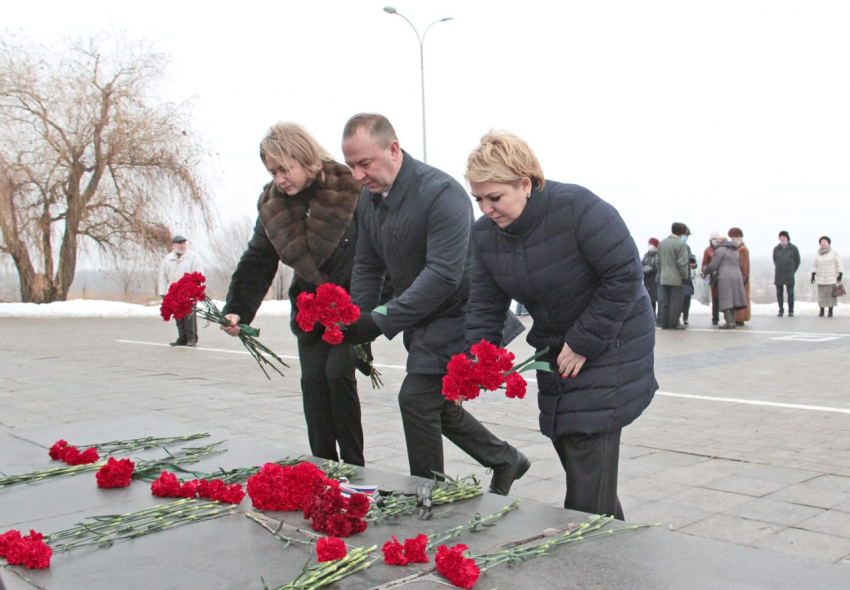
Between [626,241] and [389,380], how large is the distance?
21.2 ft

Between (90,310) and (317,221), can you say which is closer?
(317,221)

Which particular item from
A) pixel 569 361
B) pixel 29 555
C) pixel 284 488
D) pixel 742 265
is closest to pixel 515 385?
pixel 569 361

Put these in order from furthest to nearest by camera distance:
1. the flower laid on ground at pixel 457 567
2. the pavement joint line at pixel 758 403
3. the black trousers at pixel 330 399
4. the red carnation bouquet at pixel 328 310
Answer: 1. the pavement joint line at pixel 758 403
2. the black trousers at pixel 330 399
3. the red carnation bouquet at pixel 328 310
4. the flower laid on ground at pixel 457 567

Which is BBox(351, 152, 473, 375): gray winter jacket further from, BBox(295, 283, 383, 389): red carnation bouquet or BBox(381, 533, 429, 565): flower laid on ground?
BBox(381, 533, 429, 565): flower laid on ground

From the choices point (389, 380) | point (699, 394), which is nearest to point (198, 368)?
point (389, 380)

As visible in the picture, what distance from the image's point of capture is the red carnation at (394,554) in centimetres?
227

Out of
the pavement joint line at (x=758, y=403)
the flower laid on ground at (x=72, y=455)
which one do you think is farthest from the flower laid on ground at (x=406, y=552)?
the pavement joint line at (x=758, y=403)

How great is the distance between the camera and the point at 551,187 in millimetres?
3012

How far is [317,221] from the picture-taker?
13.3 ft

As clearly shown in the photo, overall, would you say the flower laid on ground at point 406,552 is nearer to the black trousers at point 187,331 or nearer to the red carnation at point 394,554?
the red carnation at point 394,554

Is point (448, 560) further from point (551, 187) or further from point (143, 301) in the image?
point (143, 301)

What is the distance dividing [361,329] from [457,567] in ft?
4.90

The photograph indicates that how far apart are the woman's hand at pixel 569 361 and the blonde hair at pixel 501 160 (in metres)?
0.60

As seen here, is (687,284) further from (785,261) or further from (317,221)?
(317,221)
